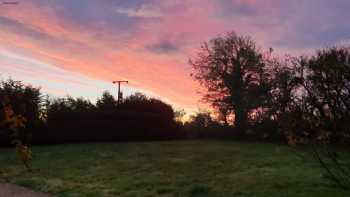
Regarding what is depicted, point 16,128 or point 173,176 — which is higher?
point 16,128

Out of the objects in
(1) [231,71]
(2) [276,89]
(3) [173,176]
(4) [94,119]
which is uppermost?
(1) [231,71]

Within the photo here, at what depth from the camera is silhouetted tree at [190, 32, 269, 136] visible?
32.6 meters

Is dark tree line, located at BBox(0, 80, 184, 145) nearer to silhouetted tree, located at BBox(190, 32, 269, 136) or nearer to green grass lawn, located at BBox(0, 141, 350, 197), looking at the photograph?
silhouetted tree, located at BBox(190, 32, 269, 136)

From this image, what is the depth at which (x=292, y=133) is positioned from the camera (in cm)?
590

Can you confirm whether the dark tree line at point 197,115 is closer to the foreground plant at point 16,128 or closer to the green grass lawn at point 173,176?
the green grass lawn at point 173,176

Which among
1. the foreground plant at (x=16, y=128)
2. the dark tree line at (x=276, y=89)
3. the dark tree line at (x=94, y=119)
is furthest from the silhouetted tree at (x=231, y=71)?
the foreground plant at (x=16, y=128)

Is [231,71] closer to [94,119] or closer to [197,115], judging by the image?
[197,115]

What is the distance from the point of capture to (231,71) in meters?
34.0

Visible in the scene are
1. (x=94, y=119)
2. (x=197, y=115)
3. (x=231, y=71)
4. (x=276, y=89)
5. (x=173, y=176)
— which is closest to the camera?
(x=276, y=89)

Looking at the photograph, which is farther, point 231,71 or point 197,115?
point 231,71

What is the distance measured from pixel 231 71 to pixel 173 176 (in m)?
23.5

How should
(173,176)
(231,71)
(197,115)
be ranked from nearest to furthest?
(173,176) < (197,115) < (231,71)

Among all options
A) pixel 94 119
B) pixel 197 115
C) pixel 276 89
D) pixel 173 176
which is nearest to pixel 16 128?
pixel 276 89

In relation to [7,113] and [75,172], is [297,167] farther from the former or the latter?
[7,113]
